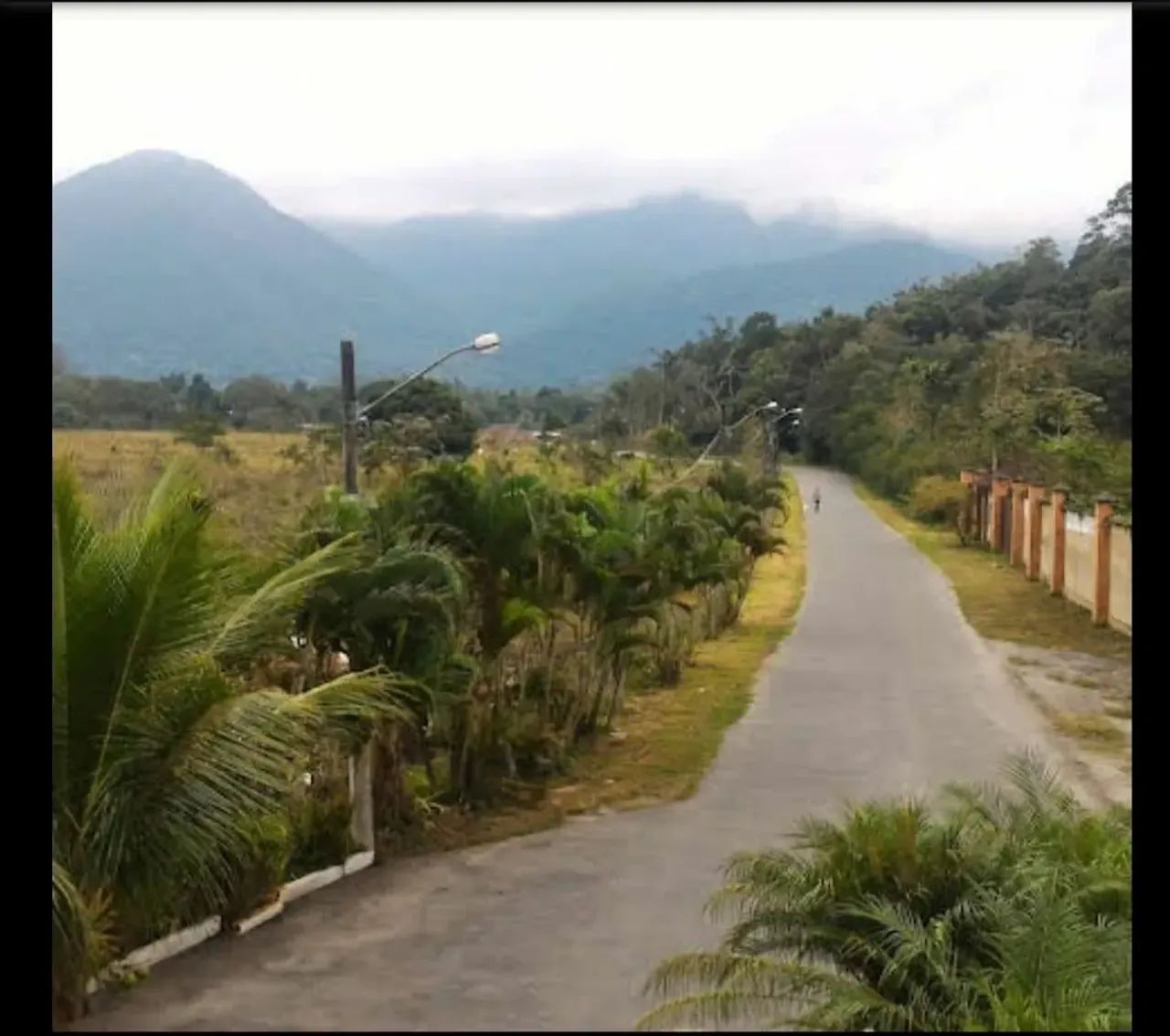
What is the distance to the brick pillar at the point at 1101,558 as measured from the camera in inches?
627

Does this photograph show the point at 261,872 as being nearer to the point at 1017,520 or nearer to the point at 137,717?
the point at 137,717

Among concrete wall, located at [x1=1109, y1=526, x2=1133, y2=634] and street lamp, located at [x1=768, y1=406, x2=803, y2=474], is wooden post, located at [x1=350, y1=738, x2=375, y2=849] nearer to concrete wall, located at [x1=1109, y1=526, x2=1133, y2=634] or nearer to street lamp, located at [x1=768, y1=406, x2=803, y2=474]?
concrete wall, located at [x1=1109, y1=526, x2=1133, y2=634]

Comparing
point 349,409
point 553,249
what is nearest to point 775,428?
point 553,249

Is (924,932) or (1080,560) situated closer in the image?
(924,932)

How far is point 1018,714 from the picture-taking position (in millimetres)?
11641

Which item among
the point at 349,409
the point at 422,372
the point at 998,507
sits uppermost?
the point at 422,372

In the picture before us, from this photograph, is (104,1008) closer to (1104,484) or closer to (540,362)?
(1104,484)

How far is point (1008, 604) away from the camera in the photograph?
18719 millimetres

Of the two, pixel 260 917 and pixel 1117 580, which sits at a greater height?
Answer: pixel 1117 580

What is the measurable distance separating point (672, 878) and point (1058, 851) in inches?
116

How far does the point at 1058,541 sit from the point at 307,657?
14.4 metres

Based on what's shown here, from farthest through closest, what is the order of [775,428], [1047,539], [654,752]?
[775,428]
[1047,539]
[654,752]

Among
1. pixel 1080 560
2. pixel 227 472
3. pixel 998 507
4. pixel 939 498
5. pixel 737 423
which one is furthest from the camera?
pixel 939 498

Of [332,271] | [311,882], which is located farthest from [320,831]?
[332,271]
